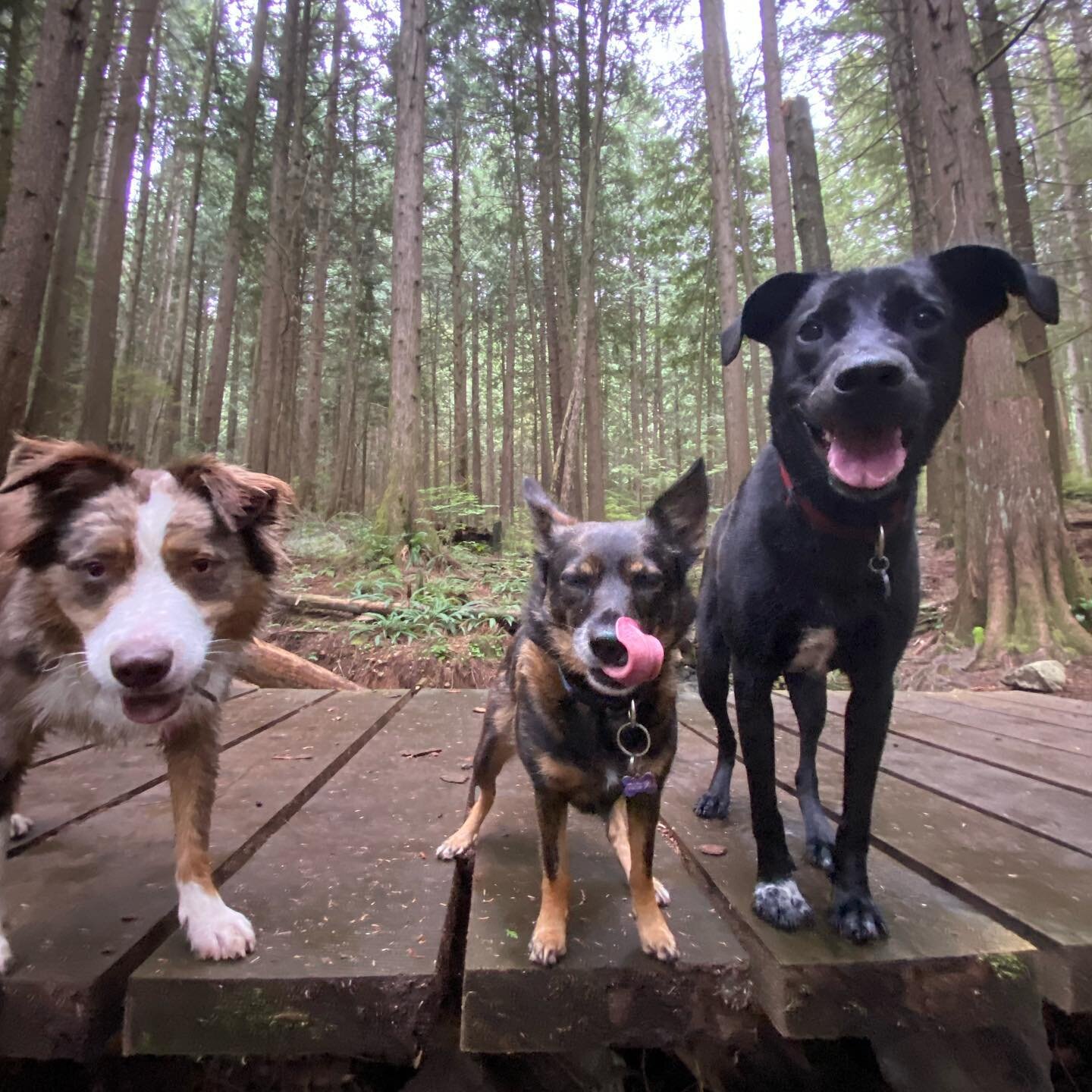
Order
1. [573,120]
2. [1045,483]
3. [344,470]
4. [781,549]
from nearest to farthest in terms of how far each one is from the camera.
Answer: [781,549] < [1045,483] < [573,120] < [344,470]

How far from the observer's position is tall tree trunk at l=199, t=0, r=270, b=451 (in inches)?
645

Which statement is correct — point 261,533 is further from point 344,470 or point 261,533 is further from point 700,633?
point 344,470

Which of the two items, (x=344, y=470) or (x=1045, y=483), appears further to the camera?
(x=344, y=470)

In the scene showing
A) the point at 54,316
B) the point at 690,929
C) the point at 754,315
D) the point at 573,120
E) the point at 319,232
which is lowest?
the point at 690,929

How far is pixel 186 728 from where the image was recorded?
85.0 inches

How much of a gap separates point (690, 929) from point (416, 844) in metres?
1.03

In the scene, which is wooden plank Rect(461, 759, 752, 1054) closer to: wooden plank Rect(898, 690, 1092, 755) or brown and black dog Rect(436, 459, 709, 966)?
brown and black dog Rect(436, 459, 709, 966)

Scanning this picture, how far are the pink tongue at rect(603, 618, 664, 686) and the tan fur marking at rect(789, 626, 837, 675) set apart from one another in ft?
1.53

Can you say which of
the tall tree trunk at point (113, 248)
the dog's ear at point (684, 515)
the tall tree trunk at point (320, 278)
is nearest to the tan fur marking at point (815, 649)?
the dog's ear at point (684, 515)

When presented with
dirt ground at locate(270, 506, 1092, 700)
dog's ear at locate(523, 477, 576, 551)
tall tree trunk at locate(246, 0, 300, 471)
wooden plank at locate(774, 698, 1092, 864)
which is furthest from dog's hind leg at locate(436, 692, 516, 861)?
tall tree trunk at locate(246, 0, 300, 471)

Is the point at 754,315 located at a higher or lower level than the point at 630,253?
lower

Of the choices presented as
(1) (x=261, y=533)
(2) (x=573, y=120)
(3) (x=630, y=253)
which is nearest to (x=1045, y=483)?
(1) (x=261, y=533)

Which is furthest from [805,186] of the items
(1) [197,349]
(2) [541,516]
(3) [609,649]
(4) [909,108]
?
(1) [197,349]

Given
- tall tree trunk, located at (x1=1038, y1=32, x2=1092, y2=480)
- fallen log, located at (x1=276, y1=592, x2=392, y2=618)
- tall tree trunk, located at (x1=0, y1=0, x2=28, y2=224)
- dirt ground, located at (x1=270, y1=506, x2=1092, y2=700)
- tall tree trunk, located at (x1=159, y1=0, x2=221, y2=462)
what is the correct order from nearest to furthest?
dirt ground, located at (x1=270, y1=506, x2=1092, y2=700)
fallen log, located at (x1=276, y1=592, x2=392, y2=618)
tall tree trunk, located at (x1=0, y1=0, x2=28, y2=224)
tall tree trunk, located at (x1=1038, y1=32, x2=1092, y2=480)
tall tree trunk, located at (x1=159, y1=0, x2=221, y2=462)
